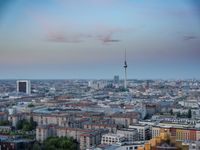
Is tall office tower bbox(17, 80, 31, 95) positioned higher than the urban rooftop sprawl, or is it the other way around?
tall office tower bbox(17, 80, 31, 95)

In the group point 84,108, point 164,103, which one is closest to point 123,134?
point 84,108

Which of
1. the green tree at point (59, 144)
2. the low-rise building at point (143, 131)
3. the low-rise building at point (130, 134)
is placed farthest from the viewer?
the low-rise building at point (143, 131)

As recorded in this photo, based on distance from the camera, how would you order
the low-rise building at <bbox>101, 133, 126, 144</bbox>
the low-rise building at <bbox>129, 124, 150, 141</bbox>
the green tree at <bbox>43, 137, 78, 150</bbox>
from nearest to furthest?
the green tree at <bbox>43, 137, 78, 150</bbox>
the low-rise building at <bbox>101, 133, 126, 144</bbox>
the low-rise building at <bbox>129, 124, 150, 141</bbox>

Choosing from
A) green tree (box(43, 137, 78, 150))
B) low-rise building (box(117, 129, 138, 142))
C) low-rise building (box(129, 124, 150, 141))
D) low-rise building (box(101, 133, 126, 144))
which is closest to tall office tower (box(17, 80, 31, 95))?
low-rise building (box(129, 124, 150, 141))

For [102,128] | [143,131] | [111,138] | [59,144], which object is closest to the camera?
[59,144]

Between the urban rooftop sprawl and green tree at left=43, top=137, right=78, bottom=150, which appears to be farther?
green tree at left=43, top=137, right=78, bottom=150

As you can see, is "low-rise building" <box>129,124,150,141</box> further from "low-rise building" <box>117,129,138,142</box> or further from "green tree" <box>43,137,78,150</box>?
"green tree" <box>43,137,78,150</box>

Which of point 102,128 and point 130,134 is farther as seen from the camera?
point 102,128

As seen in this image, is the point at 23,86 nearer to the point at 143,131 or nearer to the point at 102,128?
the point at 102,128

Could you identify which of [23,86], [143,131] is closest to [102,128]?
[143,131]

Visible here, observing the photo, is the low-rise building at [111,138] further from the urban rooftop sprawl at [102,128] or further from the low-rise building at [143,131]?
the low-rise building at [143,131]

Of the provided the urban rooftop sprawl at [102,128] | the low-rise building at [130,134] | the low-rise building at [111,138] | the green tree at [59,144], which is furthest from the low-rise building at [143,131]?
the green tree at [59,144]

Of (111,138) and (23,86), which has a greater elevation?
(23,86)

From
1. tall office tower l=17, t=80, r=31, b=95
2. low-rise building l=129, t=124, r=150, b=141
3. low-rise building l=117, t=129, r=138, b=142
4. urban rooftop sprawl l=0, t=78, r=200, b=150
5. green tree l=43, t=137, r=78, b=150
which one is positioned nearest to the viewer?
urban rooftop sprawl l=0, t=78, r=200, b=150
